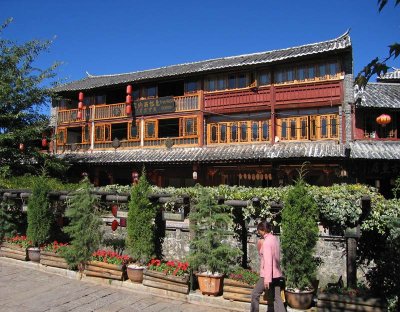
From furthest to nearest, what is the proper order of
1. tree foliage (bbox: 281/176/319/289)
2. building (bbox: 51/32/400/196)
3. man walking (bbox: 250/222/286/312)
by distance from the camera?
1. building (bbox: 51/32/400/196)
2. tree foliage (bbox: 281/176/319/289)
3. man walking (bbox: 250/222/286/312)

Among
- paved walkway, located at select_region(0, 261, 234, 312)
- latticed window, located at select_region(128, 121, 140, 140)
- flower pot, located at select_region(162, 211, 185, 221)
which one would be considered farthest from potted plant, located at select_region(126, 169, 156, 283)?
latticed window, located at select_region(128, 121, 140, 140)

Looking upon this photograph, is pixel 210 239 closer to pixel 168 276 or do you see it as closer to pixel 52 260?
pixel 168 276

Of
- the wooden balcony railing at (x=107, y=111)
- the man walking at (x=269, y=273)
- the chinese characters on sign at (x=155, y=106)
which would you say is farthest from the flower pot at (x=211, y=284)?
the chinese characters on sign at (x=155, y=106)

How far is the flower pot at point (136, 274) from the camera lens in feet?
27.8

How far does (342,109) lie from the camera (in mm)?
17953

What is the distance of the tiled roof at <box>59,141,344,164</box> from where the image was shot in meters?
17.4

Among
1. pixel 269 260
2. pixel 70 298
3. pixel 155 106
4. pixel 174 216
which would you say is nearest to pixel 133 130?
pixel 155 106

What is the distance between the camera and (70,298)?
7.94 m

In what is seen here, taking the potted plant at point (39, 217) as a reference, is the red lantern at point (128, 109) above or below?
above

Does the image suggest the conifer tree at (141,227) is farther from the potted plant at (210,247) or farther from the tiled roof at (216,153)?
the tiled roof at (216,153)

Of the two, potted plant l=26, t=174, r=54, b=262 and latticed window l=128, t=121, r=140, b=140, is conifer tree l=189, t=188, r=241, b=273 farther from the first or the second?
latticed window l=128, t=121, r=140, b=140

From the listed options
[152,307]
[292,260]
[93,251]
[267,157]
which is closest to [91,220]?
[93,251]

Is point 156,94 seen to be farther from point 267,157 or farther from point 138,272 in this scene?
point 138,272

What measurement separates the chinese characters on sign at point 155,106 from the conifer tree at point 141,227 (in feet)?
44.8
